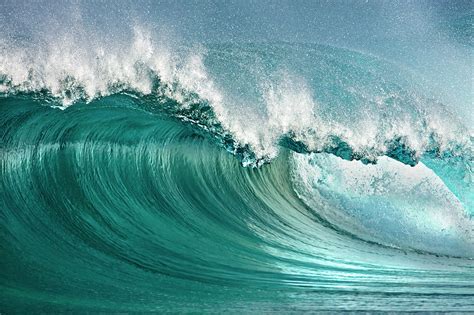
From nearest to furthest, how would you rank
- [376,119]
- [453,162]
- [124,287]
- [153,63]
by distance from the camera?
[124,287]
[153,63]
[376,119]
[453,162]

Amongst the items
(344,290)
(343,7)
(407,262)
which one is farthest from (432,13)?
(344,290)

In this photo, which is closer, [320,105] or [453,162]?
[320,105]

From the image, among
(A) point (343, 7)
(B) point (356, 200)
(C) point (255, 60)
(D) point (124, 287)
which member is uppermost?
(A) point (343, 7)

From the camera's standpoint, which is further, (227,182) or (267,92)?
(227,182)

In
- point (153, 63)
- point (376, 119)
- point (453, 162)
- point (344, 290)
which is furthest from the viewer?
point (453, 162)

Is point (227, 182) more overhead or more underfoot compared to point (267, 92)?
more underfoot

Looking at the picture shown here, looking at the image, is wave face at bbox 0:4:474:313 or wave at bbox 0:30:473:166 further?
wave at bbox 0:30:473:166

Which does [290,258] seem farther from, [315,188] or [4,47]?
[4,47]

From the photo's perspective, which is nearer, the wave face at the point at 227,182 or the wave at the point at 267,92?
the wave face at the point at 227,182
